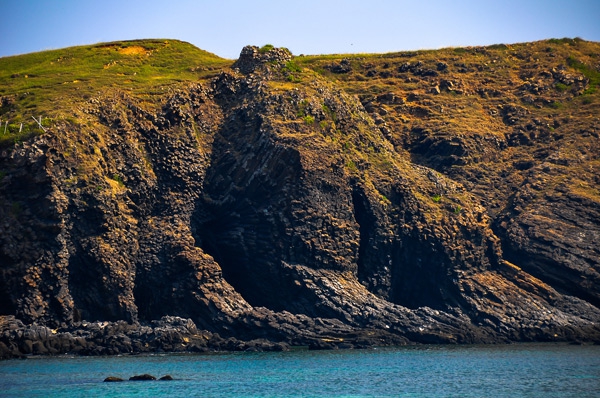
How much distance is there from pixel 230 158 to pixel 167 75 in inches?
749

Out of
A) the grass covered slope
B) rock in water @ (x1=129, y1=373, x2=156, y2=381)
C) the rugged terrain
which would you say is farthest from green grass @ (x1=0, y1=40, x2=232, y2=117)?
rock in water @ (x1=129, y1=373, x2=156, y2=381)

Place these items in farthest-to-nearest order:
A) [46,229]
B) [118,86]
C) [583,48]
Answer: [583,48]
[118,86]
[46,229]

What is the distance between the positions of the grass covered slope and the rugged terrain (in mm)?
466

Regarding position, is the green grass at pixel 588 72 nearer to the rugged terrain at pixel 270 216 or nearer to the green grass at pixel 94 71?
the rugged terrain at pixel 270 216

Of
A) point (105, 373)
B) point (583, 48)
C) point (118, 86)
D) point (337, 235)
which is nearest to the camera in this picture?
point (105, 373)

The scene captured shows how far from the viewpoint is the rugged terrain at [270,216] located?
290ft

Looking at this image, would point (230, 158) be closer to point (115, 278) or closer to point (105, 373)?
point (115, 278)

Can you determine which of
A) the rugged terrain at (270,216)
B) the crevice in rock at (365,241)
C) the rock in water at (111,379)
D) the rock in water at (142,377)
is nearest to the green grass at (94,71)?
the rugged terrain at (270,216)

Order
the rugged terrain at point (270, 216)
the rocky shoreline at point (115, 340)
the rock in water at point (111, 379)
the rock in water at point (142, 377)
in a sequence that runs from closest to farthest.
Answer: the rock in water at point (111, 379), the rock in water at point (142, 377), the rocky shoreline at point (115, 340), the rugged terrain at point (270, 216)

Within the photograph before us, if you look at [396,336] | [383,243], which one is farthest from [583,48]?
[396,336]

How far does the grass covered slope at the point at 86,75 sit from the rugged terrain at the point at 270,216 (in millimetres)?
466

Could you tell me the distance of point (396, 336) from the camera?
9094 centimetres

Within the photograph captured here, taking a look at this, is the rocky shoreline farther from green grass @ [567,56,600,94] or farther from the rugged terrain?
green grass @ [567,56,600,94]

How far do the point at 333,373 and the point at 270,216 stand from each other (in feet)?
94.3
